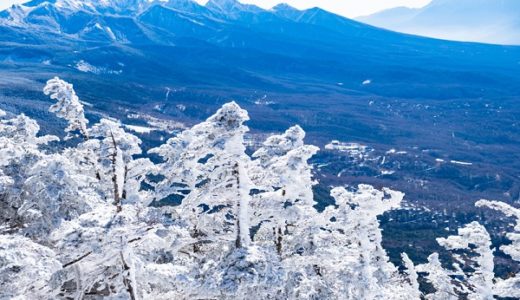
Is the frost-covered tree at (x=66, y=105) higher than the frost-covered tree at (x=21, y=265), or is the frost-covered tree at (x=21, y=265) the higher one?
the frost-covered tree at (x=66, y=105)

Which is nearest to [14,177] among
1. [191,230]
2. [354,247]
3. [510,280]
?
[191,230]

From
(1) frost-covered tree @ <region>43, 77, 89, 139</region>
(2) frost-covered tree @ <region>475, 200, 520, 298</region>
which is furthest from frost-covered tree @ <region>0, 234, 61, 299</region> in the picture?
(2) frost-covered tree @ <region>475, 200, 520, 298</region>

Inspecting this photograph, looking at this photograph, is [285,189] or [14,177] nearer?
[14,177]

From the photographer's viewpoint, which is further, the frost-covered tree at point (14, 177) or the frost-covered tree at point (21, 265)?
the frost-covered tree at point (14, 177)

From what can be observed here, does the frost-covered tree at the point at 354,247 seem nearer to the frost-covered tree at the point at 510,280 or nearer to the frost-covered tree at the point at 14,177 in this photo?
the frost-covered tree at the point at 510,280

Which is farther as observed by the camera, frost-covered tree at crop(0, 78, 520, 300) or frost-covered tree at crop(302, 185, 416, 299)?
frost-covered tree at crop(302, 185, 416, 299)

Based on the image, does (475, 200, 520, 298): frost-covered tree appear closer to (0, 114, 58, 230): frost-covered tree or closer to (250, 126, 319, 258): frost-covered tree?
(250, 126, 319, 258): frost-covered tree

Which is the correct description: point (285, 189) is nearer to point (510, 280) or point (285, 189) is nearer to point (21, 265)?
point (510, 280)

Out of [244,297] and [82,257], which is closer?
[82,257]

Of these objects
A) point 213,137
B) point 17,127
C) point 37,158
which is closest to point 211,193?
point 213,137

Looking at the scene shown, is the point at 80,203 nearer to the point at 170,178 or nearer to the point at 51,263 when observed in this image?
the point at 51,263

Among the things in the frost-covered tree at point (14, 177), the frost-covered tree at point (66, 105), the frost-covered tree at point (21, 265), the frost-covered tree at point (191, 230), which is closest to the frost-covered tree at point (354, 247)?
the frost-covered tree at point (191, 230)

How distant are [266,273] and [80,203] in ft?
18.7

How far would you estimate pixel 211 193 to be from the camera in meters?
15.1
